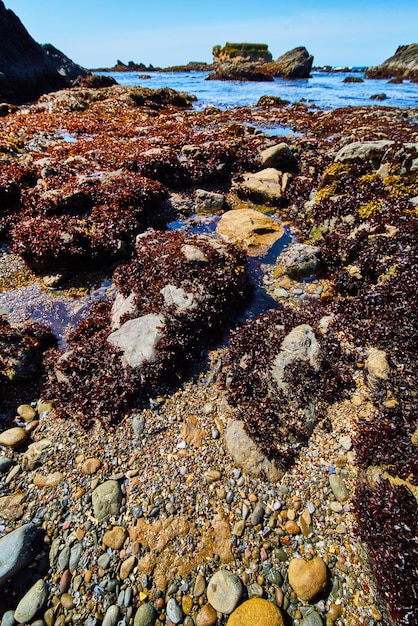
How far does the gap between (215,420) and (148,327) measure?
2.28 metres

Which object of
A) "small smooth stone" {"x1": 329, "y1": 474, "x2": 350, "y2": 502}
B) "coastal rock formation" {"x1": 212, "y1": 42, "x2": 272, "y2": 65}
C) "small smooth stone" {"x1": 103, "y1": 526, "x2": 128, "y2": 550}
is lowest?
"small smooth stone" {"x1": 103, "y1": 526, "x2": 128, "y2": 550}

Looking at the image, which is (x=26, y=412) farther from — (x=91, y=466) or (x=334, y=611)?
(x=334, y=611)

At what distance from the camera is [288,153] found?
14.5 m

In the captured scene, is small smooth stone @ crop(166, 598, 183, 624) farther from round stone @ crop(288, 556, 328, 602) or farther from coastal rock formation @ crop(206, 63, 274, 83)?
coastal rock formation @ crop(206, 63, 274, 83)

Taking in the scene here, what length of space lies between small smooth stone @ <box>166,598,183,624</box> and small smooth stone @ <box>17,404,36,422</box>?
3.58 meters

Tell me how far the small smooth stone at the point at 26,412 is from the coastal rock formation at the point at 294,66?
3545 inches

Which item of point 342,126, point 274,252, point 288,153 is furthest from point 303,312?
point 342,126

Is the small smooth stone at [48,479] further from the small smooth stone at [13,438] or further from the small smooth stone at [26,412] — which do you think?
the small smooth stone at [26,412]

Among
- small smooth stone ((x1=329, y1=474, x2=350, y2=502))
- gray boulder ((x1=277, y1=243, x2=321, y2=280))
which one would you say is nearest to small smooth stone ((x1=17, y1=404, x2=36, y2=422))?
small smooth stone ((x1=329, y1=474, x2=350, y2=502))

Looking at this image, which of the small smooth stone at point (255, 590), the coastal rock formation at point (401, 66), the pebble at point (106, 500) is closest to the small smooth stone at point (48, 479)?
the pebble at point (106, 500)

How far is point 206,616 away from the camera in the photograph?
338 cm

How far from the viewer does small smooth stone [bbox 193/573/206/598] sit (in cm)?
353

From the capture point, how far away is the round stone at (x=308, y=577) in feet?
11.3

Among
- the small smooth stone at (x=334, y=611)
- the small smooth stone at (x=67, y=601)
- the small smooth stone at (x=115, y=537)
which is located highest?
the small smooth stone at (x=115, y=537)
